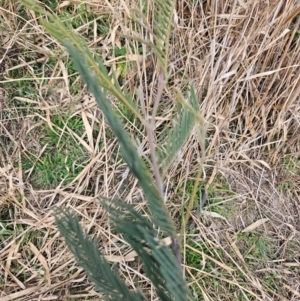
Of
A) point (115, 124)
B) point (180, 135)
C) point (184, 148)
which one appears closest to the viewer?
point (115, 124)

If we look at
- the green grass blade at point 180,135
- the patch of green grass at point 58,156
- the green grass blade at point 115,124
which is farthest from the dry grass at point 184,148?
the green grass blade at point 115,124

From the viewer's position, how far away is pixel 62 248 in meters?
0.90

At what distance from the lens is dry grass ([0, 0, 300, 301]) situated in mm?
896

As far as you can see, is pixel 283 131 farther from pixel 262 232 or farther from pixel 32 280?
pixel 32 280

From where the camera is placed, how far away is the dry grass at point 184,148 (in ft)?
2.94

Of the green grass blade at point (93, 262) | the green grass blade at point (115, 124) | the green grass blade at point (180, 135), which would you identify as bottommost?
the green grass blade at point (93, 262)

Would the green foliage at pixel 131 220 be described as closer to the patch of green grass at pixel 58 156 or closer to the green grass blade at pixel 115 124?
the green grass blade at pixel 115 124

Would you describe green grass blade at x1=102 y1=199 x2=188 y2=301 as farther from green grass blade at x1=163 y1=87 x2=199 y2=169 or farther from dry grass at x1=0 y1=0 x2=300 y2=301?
dry grass at x1=0 y1=0 x2=300 y2=301

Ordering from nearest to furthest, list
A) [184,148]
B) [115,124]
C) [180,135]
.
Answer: [115,124] → [180,135] → [184,148]

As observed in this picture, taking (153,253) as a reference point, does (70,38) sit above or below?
above

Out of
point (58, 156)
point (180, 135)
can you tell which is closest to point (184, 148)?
point (58, 156)

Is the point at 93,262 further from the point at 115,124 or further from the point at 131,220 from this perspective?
the point at 115,124

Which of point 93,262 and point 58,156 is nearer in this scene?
point 93,262

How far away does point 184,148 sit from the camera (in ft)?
2.97
